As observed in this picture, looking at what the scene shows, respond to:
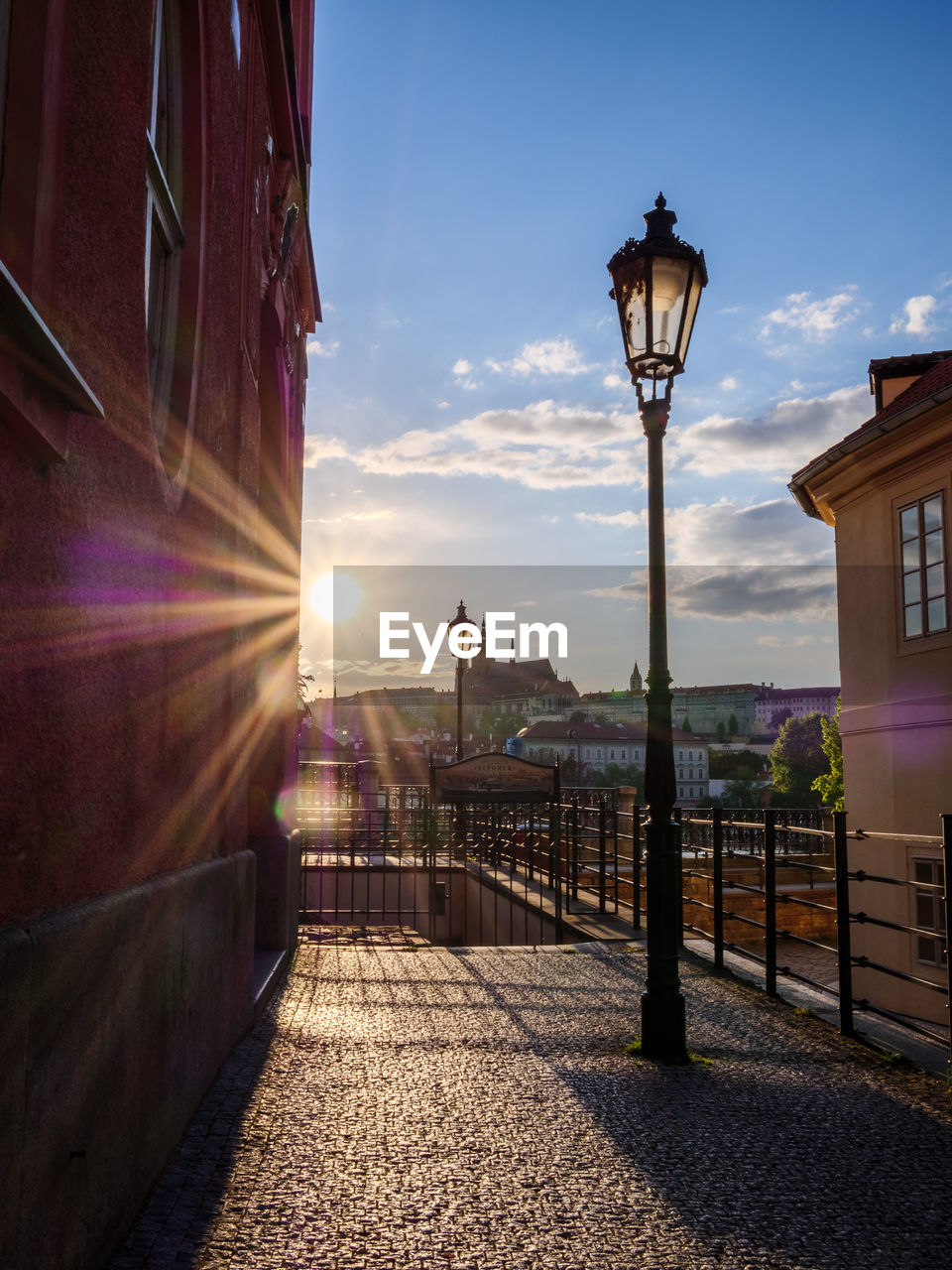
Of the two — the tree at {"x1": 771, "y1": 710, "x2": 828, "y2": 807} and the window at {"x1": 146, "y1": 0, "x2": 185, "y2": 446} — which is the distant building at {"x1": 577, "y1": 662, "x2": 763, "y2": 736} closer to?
the tree at {"x1": 771, "y1": 710, "x2": 828, "y2": 807}

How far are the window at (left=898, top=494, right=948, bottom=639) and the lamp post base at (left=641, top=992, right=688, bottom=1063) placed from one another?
9211mm

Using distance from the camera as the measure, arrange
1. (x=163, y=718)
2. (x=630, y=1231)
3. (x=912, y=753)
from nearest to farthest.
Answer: (x=630, y=1231)
(x=163, y=718)
(x=912, y=753)

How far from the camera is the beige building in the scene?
12.8 metres

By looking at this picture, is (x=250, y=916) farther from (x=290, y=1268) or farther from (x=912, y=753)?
(x=912, y=753)

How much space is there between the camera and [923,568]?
1327 cm

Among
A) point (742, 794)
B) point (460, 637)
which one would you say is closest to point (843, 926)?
point (460, 637)

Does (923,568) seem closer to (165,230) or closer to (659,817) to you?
(659,817)

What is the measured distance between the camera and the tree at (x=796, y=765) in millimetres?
88375

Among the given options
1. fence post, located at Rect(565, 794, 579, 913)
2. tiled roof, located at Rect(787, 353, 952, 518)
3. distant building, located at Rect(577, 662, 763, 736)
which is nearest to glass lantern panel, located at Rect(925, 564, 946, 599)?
tiled roof, located at Rect(787, 353, 952, 518)

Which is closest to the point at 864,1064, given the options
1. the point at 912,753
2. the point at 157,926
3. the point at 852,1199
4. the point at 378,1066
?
the point at 852,1199

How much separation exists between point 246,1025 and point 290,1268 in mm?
2985

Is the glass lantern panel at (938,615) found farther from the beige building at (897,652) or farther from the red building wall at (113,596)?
the red building wall at (113,596)

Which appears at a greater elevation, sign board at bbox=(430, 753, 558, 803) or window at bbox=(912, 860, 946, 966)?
sign board at bbox=(430, 753, 558, 803)

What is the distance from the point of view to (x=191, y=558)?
166 inches
